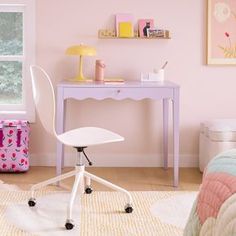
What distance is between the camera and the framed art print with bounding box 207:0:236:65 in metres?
4.68

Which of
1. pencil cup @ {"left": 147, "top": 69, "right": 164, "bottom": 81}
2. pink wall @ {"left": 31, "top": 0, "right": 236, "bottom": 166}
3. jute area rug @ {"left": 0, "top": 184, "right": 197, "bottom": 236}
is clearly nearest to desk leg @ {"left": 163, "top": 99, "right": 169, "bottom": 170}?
pink wall @ {"left": 31, "top": 0, "right": 236, "bottom": 166}

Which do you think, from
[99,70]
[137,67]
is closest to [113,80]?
[99,70]

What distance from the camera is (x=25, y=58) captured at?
4727 millimetres

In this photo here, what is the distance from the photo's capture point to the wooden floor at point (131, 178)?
4.11 m

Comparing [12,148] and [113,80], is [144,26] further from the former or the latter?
[12,148]

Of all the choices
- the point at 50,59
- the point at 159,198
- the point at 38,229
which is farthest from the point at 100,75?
the point at 38,229

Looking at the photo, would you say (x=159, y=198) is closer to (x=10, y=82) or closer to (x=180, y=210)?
(x=180, y=210)

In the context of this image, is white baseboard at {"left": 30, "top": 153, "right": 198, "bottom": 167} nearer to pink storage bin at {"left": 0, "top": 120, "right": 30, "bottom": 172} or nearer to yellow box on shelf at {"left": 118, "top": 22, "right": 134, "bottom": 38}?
pink storage bin at {"left": 0, "top": 120, "right": 30, "bottom": 172}

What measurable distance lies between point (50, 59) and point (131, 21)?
31.2 inches

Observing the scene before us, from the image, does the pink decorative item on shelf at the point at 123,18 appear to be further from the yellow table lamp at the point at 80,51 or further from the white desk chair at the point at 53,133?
the white desk chair at the point at 53,133

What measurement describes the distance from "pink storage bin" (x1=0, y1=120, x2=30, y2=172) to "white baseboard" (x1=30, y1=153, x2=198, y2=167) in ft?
1.08

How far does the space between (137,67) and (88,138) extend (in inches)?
58.4

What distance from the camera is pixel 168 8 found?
472 cm

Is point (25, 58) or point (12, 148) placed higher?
point (25, 58)
